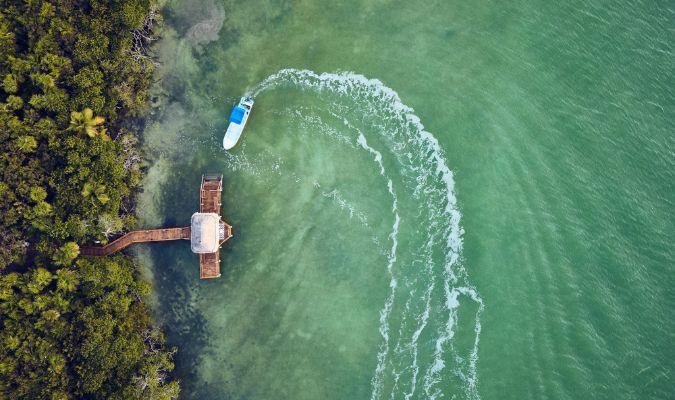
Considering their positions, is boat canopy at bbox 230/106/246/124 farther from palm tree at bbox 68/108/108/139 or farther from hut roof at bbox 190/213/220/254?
palm tree at bbox 68/108/108/139

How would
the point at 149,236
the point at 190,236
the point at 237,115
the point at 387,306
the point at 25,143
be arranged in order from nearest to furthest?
the point at 25,143 < the point at 190,236 < the point at 149,236 < the point at 387,306 < the point at 237,115

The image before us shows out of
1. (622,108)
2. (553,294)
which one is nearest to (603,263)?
(553,294)

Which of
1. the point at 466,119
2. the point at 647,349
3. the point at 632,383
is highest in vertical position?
the point at 466,119

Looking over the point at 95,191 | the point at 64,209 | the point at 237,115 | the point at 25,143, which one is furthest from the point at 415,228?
the point at 25,143

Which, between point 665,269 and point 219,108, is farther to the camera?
point 219,108

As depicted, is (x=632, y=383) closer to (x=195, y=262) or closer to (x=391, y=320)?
(x=391, y=320)

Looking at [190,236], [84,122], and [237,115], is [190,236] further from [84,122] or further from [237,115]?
[84,122]

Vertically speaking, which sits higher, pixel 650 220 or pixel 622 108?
pixel 622 108
